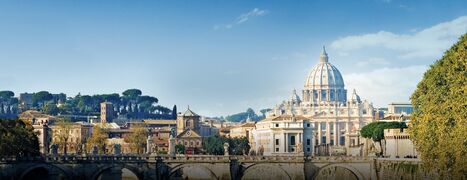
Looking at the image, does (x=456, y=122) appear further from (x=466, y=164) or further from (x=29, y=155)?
(x=29, y=155)

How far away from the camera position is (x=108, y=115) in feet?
620

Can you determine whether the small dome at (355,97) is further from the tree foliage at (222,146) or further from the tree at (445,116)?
the tree at (445,116)

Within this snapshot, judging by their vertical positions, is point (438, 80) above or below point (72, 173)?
above

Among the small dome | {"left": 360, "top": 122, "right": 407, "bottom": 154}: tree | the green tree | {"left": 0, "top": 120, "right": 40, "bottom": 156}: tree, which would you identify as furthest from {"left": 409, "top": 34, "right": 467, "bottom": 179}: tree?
the green tree

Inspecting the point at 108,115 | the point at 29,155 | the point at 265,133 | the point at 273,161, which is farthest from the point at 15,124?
the point at 108,115

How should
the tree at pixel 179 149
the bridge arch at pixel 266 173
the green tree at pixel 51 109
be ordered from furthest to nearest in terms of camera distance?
the green tree at pixel 51 109, the tree at pixel 179 149, the bridge arch at pixel 266 173

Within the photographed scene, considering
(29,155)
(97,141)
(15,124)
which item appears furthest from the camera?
(97,141)

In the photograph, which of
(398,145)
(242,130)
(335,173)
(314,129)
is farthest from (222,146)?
(398,145)

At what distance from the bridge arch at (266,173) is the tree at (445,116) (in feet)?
71.4

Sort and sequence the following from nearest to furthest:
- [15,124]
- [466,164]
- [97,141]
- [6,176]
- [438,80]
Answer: [466,164] < [438,80] < [6,176] < [15,124] < [97,141]

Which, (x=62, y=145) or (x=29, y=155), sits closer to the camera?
(x=29, y=155)

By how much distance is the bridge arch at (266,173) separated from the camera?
81.1m

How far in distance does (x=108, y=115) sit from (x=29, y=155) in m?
113

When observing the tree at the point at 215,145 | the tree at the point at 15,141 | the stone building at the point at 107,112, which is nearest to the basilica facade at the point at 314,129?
the tree at the point at 215,145
